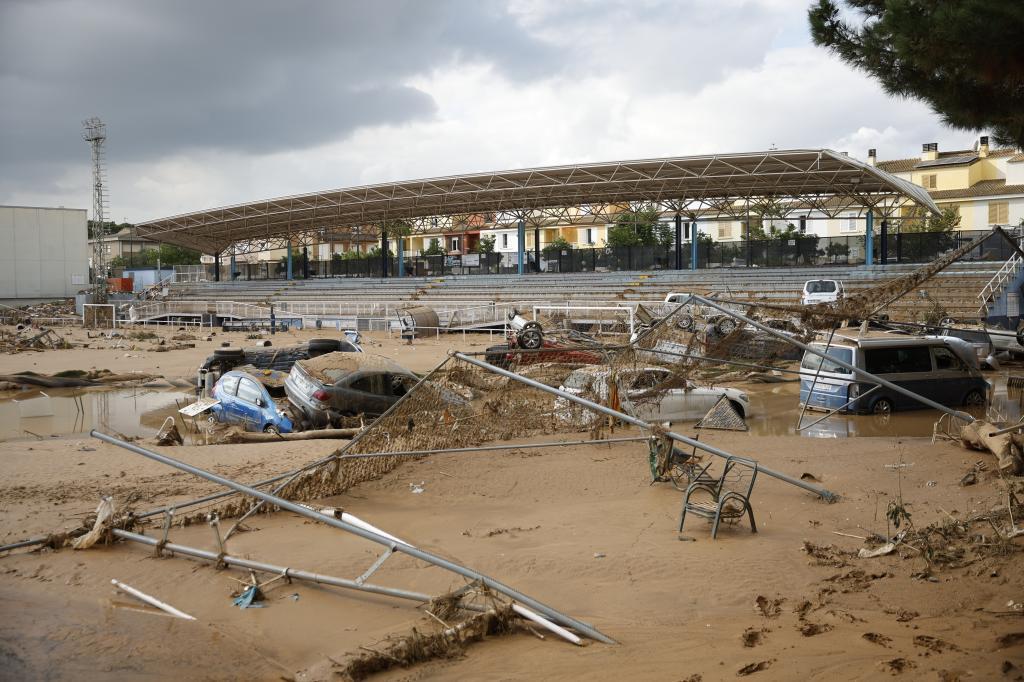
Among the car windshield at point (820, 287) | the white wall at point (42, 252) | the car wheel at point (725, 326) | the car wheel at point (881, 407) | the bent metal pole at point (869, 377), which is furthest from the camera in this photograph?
the white wall at point (42, 252)

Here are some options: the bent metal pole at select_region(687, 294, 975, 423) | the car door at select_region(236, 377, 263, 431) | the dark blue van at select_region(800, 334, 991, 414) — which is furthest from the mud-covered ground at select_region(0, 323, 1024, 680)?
the dark blue van at select_region(800, 334, 991, 414)

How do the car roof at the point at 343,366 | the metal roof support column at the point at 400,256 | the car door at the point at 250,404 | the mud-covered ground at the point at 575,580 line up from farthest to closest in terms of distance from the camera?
the metal roof support column at the point at 400,256
the car door at the point at 250,404
the car roof at the point at 343,366
the mud-covered ground at the point at 575,580

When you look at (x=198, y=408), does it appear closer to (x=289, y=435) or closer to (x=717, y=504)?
(x=289, y=435)

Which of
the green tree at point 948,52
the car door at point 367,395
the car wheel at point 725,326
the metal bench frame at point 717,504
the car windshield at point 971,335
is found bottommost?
the metal bench frame at point 717,504

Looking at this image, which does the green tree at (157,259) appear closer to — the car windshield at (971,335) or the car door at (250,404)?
the car door at (250,404)

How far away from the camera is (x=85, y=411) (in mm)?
17469

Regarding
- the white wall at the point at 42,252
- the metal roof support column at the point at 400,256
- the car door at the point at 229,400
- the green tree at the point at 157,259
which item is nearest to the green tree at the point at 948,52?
the car door at the point at 229,400

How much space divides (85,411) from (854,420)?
617 inches

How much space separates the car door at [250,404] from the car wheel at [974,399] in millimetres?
12631

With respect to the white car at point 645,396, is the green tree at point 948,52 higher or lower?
higher

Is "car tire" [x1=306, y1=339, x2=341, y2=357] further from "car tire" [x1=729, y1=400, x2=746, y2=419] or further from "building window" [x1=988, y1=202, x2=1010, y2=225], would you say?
"building window" [x1=988, y1=202, x2=1010, y2=225]

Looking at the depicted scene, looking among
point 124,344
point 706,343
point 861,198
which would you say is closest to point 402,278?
point 124,344

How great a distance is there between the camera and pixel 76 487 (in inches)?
388

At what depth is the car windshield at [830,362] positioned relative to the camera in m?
13.9
